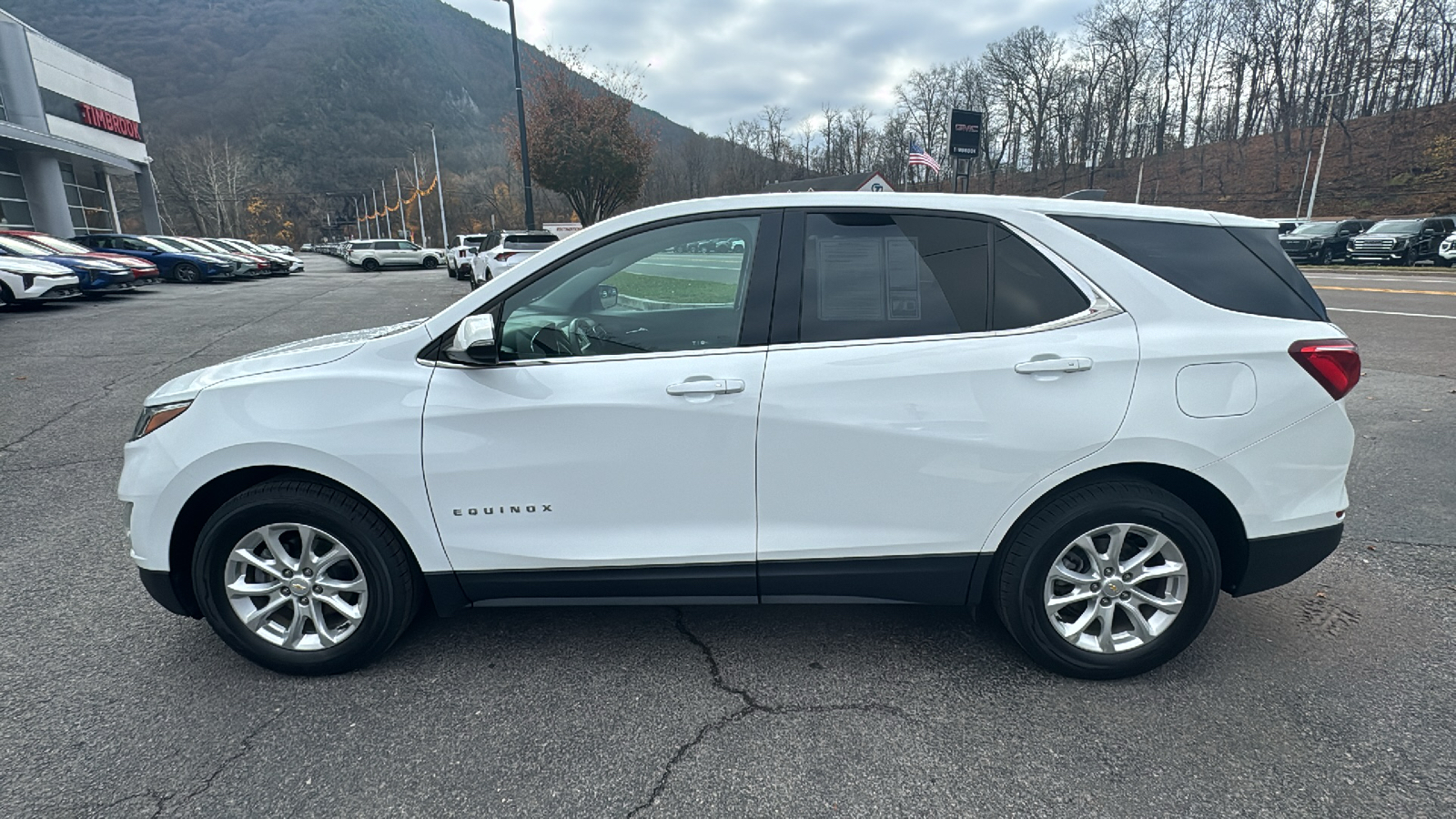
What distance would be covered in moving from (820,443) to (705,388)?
432mm

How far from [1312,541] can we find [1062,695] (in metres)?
1.07

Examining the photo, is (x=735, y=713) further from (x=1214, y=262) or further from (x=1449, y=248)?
(x=1449, y=248)

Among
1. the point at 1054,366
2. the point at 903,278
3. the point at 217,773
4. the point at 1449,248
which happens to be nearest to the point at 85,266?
the point at 217,773

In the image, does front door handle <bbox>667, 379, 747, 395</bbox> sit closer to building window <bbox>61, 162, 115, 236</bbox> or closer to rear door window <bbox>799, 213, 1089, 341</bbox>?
rear door window <bbox>799, 213, 1089, 341</bbox>

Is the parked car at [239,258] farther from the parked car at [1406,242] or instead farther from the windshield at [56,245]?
the parked car at [1406,242]

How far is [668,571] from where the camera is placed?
2586mm

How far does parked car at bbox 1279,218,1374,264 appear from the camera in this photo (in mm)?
27297

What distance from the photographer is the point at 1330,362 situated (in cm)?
251

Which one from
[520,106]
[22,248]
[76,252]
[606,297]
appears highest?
[520,106]

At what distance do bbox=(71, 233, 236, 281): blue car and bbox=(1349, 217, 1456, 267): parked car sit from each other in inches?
1572

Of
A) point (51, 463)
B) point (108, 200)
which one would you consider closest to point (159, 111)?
point (108, 200)

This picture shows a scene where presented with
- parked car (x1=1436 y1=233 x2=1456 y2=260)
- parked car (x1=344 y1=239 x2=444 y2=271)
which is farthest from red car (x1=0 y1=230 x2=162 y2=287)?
parked car (x1=1436 y1=233 x2=1456 y2=260)

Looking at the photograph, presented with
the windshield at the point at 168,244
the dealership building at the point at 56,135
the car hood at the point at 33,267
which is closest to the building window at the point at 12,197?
the dealership building at the point at 56,135

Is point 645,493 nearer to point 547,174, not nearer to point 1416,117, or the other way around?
point 547,174
